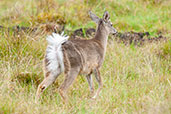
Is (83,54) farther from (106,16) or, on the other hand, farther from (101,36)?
(106,16)

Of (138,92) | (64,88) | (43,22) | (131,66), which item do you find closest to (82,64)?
(64,88)

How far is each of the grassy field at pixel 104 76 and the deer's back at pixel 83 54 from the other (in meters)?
0.35

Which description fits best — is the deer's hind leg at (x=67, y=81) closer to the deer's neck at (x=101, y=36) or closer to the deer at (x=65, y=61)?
the deer at (x=65, y=61)

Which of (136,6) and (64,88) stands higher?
(136,6)

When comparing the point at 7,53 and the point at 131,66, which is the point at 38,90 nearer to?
the point at 7,53

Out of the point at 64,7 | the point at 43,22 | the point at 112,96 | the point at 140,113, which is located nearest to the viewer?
the point at 140,113

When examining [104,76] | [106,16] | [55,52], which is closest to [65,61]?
[55,52]

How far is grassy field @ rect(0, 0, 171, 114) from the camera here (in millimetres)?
4602

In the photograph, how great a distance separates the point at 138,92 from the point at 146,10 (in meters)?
5.36

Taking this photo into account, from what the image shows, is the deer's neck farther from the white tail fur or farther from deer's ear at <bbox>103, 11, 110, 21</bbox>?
the white tail fur

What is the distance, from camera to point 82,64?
5.37m

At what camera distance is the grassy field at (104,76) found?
460 cm

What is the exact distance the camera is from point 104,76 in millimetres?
6141

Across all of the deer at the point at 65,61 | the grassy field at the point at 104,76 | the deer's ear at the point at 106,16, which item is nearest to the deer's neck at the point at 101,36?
the deer's ear at the point at 106,16
